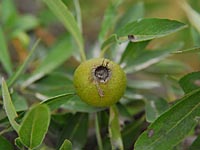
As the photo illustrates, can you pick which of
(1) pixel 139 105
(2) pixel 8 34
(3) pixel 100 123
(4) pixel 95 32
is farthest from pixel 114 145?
(4) pixel 95 32

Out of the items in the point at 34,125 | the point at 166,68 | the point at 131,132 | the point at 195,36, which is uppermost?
the point at 34,125

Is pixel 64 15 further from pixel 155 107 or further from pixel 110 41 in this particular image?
pixel 155 107

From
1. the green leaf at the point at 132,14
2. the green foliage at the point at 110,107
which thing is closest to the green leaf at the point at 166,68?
the green foliage at the point at 110,107

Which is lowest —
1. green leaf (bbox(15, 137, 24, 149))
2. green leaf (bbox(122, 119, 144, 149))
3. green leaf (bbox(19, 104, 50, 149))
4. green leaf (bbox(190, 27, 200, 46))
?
green leaf (bbox(122, 119, 144, 149))

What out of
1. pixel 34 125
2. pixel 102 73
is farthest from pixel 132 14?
pixel 34 125

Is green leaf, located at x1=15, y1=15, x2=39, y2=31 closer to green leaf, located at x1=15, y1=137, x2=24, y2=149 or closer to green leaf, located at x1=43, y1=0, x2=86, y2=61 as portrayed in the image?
green leaf, located at x1=43, y1=0, x2=86, y2=61

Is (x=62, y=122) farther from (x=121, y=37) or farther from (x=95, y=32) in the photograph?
(x=95, y=32)

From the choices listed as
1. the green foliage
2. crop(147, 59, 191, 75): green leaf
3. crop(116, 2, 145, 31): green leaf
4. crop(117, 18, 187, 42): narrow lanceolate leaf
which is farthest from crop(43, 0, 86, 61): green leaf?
crop(147, 59, 191, 75): green leaf
